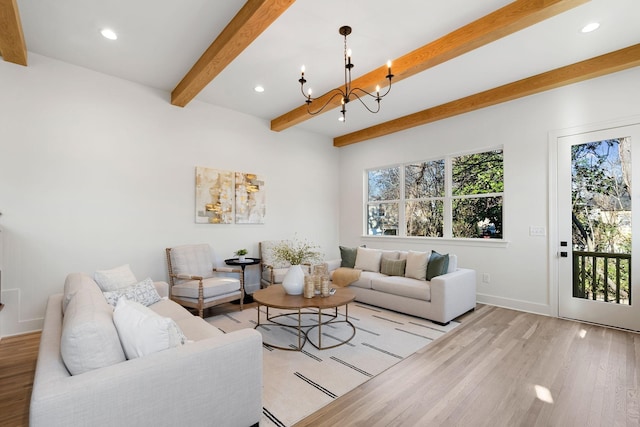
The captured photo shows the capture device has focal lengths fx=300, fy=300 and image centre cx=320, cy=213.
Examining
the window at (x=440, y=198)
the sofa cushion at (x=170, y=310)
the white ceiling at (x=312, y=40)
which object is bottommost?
the sofa cushion at (x=170, y=310)

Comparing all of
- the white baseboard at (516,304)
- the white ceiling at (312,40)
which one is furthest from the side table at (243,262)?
the white baseboard at (516,304)

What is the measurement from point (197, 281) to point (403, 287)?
2.69 metres

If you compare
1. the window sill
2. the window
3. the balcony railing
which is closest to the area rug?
the window sill

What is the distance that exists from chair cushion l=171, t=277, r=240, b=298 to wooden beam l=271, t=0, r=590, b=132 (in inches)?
120

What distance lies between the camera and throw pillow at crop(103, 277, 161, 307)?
2.59 meters

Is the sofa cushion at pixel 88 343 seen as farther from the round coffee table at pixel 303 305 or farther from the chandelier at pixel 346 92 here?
the chandelier at pixel 346 92

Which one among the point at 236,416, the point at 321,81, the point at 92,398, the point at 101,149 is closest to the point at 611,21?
the point at 321,81

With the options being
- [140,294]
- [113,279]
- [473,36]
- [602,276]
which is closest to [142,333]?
[140,294]

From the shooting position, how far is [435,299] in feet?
11.8

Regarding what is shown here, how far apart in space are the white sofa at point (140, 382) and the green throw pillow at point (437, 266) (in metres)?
2.87

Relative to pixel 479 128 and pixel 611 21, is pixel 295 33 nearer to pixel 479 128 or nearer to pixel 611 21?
pixel 611 21

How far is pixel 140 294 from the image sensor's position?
281 centimetres

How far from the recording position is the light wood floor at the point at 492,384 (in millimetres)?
1911

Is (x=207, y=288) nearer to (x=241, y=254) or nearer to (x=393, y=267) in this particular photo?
(x=241, y=254)
